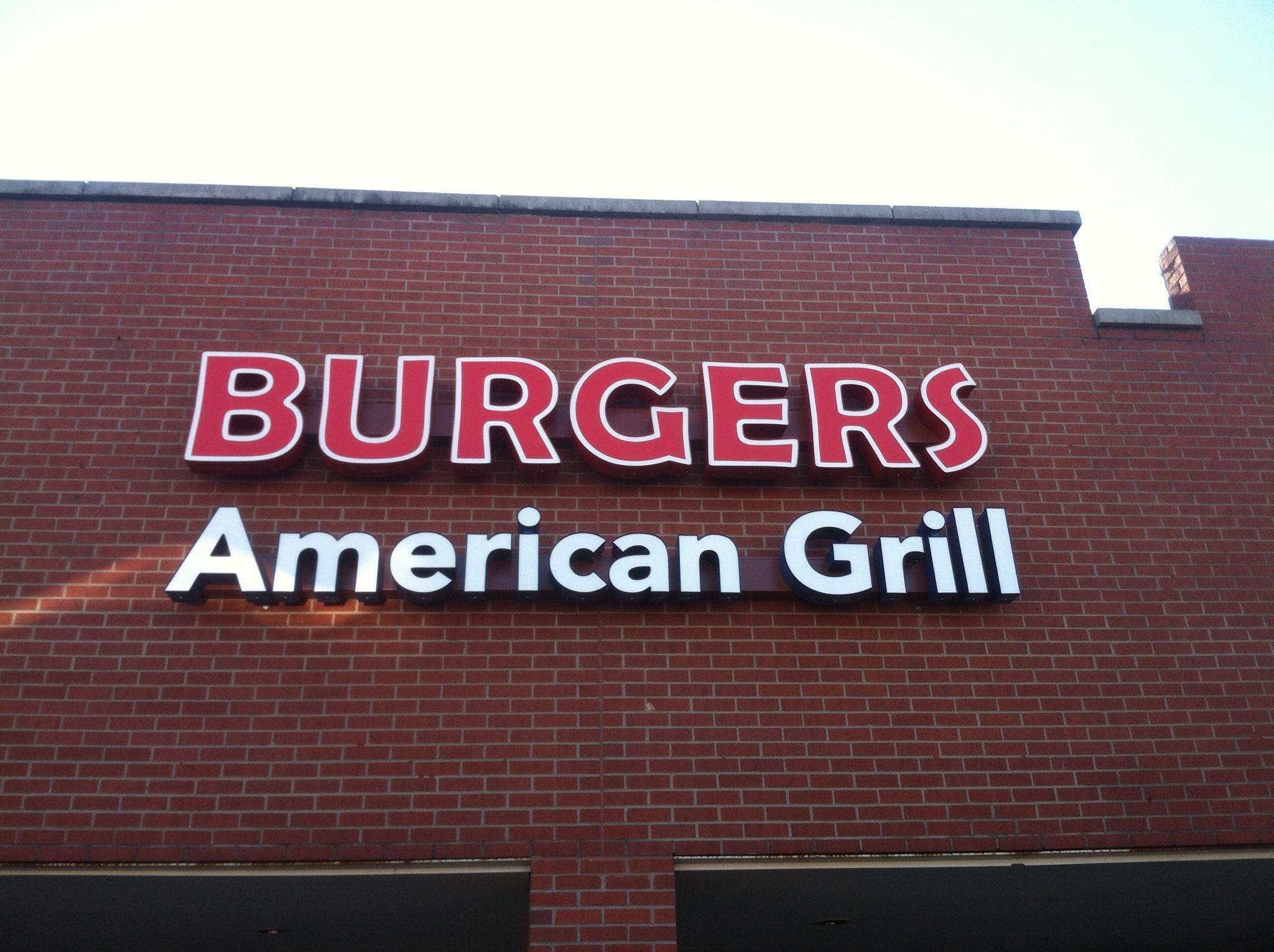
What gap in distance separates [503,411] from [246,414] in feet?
6.60

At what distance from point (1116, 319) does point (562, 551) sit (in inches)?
216

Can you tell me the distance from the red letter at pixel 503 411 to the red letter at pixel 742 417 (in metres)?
1.30

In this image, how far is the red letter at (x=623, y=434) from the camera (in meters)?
8.69

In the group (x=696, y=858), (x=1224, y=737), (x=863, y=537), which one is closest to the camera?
(x=696, y=858)

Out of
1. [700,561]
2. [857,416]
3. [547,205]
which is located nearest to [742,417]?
[857,416]

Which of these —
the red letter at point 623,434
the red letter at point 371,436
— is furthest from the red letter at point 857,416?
the red letter at point 371,436

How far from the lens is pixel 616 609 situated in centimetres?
834

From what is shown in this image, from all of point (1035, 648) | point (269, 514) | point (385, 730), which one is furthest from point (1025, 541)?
point (269, 514)

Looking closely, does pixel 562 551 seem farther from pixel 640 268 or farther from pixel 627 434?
pixel 640 268

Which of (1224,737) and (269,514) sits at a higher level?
(269,514)

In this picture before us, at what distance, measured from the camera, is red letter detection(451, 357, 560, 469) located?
8.62m

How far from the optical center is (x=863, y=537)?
876 cm

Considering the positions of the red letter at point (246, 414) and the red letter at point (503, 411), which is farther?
the red letter at point (503, 411)

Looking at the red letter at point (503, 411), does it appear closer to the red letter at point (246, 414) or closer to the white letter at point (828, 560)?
the red letter at point (246, 414)
